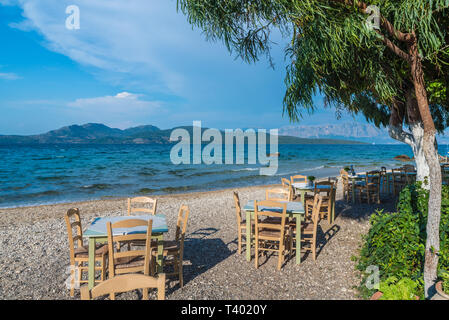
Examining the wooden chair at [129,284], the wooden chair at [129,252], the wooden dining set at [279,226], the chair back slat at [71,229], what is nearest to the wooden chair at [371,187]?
the wooden dining set at [279,226]

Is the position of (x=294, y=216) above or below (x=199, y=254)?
above

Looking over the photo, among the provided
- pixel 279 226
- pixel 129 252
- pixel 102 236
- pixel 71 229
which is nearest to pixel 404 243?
pixel 279 226

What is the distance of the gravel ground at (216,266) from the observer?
392 centimetres

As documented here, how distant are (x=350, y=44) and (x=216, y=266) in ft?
12.7

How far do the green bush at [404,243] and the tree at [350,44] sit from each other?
2.70 ft

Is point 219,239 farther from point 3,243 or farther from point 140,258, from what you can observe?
point 3,243

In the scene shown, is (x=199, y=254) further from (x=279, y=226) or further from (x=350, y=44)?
(x=350, y=44)

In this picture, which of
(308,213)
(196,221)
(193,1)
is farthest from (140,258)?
(308,213)

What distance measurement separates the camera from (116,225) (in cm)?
337

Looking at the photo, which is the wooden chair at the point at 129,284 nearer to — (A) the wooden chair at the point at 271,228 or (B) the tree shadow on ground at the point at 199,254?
(B) the tree shadow on ground at the point at 199,254

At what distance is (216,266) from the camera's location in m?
4.81

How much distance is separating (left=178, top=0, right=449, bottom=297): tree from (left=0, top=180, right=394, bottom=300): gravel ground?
1.67 meters
